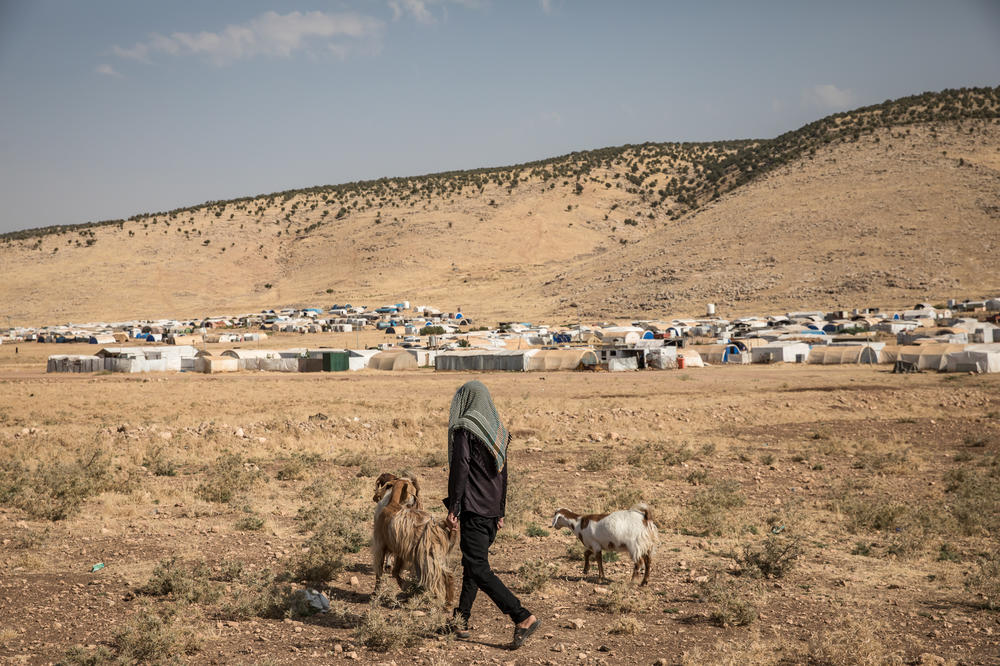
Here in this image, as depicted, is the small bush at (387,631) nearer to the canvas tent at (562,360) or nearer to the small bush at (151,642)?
the small bush at (151,642)

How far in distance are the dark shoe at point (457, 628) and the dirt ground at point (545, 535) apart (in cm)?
9

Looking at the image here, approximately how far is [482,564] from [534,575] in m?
1.81

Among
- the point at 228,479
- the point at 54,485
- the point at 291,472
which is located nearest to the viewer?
the point at 54,485

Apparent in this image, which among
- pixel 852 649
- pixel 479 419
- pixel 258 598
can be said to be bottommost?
pixel 852 649

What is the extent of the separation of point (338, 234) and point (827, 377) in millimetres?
97545

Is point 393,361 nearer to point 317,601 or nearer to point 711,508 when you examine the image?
point 711,508

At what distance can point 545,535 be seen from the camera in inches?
402

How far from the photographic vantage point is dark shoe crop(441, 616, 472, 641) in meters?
6.52

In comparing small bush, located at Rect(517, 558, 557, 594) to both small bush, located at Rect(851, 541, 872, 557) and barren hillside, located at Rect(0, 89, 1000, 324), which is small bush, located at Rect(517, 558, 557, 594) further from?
barren hillside, located at Rect(0, 89, 1000, 324)

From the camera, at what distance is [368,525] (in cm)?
1026

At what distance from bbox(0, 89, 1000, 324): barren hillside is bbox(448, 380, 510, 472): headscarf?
7297cm

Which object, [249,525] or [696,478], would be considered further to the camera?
Result: [696,478]

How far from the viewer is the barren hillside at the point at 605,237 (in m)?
79.5

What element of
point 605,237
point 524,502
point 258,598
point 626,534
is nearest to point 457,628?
point 258,598
